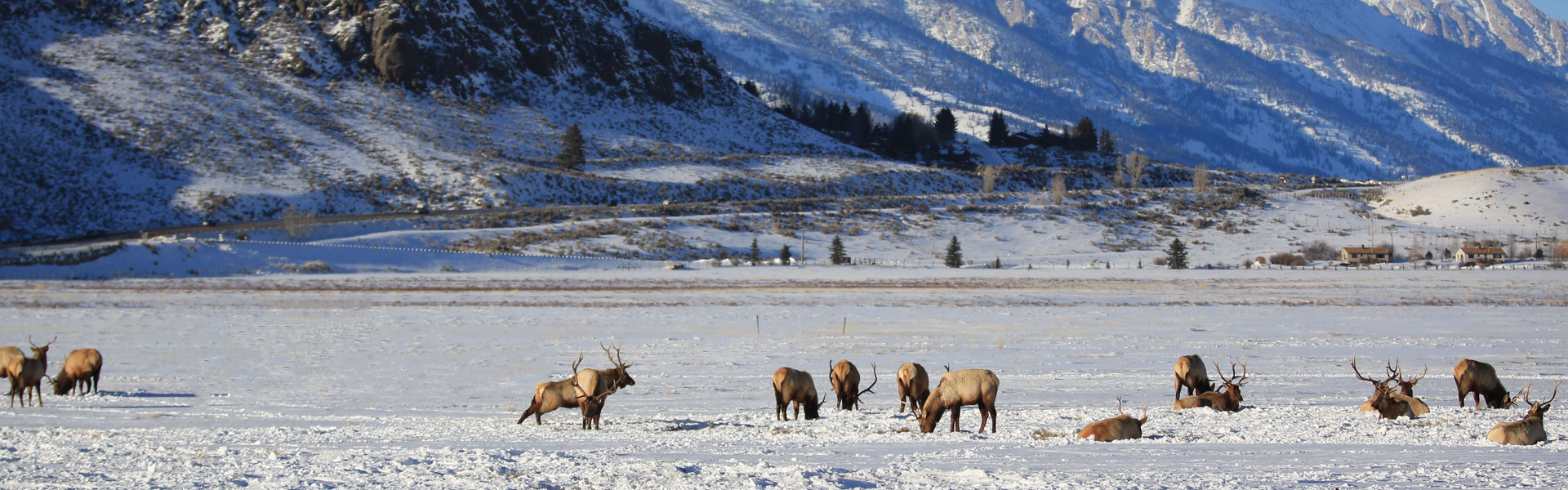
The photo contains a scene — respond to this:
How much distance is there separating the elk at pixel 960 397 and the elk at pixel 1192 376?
447 cm

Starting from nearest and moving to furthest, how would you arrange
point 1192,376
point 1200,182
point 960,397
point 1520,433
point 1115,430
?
point 1520,433
point 1115,430
point 960,397
point 1192,376
point 1200,182

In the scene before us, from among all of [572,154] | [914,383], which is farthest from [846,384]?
[572,154]

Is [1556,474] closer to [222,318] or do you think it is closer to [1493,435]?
[1493,435]

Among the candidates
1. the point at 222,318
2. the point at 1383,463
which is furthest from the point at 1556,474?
the point at 222,318

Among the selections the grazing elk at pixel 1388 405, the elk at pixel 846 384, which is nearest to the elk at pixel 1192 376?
the grazing elk at pixel 1388 405

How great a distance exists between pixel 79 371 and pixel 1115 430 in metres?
14.8

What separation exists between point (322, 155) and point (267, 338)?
2502 inches

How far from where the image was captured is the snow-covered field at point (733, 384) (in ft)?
28.1

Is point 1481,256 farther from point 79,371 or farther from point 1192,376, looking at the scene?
point 79,371

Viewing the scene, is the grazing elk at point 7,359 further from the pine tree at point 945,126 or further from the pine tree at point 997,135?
the pine tree at point 997,135

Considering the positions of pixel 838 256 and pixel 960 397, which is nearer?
pixel 960 397

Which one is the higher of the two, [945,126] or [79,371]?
[945,126]

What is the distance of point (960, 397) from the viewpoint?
1102 centimetres

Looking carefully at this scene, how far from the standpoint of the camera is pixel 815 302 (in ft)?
108
